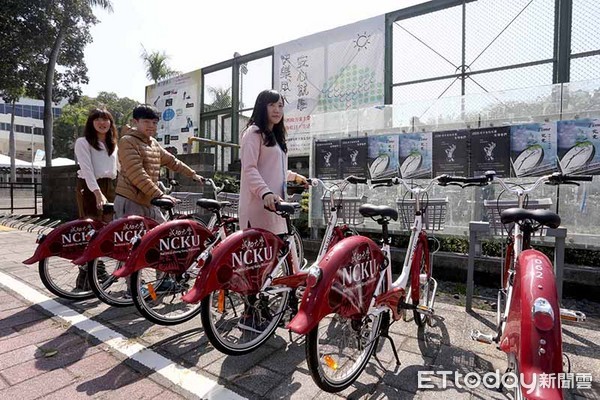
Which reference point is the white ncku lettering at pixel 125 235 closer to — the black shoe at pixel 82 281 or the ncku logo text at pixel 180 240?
the ncku logo text at pixel 180 240

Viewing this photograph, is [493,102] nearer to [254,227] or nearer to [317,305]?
[254,227]

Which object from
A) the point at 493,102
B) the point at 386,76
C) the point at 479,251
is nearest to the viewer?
the point at 479,251

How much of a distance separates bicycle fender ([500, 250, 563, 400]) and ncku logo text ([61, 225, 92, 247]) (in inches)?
144

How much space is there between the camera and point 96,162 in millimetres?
3799

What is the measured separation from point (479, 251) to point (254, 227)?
323 cm

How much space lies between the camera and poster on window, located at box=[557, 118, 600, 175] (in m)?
Result: 4.03

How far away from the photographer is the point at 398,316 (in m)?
2.46

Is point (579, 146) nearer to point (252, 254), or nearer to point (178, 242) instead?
point (252, 254)

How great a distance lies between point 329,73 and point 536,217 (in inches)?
306

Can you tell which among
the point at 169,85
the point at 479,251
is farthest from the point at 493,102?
the point at 169,85

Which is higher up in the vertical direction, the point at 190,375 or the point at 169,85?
the point at 169,85

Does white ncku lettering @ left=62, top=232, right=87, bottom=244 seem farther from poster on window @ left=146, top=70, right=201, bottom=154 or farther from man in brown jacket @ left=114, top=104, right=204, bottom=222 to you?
poster on window @ left=146, top=70, right=201, bottom=154

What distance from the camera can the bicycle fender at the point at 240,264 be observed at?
2.25m

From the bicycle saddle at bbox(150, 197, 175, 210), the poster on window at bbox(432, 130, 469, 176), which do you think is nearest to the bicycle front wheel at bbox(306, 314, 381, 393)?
→ the bicycle saddle at bbox(150, 197, 175, 210)
